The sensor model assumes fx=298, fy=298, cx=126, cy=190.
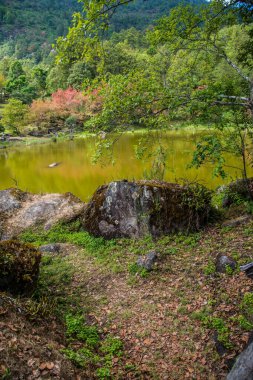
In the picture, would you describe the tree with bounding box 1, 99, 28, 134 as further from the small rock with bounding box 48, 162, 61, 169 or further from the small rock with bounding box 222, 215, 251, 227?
the small rock with bounding box 222, 215, 251, 227

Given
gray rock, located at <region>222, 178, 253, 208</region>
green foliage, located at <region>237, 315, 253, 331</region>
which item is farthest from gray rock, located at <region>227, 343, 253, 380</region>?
gray rock, located at <region>222, 178, 253, 208</region>

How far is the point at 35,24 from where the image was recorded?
5674 inches

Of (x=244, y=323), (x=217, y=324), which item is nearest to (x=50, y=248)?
(x=217, y=324)

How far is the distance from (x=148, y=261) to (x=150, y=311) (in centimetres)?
124

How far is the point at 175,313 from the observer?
455 cm

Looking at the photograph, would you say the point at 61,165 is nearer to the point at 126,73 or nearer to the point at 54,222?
the point at 54,222

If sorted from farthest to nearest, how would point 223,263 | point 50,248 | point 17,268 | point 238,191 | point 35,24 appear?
point 35,24 < point 238,191 < point 50,248 < point 223,263 < point 17,268

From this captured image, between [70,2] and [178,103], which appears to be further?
[70,2]

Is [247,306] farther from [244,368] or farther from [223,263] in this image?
[244,368]

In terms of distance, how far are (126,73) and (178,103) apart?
171 cm

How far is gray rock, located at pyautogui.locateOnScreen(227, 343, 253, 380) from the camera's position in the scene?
2.62 m

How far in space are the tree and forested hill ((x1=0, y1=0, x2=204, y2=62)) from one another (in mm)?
81838

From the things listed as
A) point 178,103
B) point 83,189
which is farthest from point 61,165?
point 178,103

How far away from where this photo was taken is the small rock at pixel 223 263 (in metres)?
4.97
